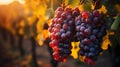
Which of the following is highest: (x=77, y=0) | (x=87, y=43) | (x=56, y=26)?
(x=77, y=0)

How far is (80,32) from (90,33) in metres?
0.08

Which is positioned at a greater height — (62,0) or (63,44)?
(62,0)

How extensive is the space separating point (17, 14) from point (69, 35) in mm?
18982

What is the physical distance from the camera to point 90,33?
7.64ft

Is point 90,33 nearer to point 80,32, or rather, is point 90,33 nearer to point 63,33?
point 80,32

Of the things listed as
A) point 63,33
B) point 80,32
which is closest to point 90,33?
point 80,32

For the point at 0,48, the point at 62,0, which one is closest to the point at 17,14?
the point at 0,48

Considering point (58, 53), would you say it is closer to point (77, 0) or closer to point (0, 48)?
point (77, 0)

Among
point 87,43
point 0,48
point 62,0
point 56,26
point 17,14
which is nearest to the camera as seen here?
point 87,43

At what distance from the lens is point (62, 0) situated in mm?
2871

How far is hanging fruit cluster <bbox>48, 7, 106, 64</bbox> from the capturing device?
2.32 metres

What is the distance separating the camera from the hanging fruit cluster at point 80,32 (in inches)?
91.3

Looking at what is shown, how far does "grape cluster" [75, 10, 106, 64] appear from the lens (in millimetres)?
2307

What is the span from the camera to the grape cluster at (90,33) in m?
2.31
